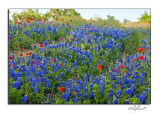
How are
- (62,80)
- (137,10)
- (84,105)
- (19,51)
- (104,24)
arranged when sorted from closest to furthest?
(84,105), (62,80), (137,10), (19,51), (104,24)

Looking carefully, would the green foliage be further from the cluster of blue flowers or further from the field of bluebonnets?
the cluster of blue flowers

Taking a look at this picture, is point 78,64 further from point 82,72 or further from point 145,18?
point 145,18

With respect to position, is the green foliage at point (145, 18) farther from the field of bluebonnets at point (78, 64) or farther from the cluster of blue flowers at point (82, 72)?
the cluster of blue flowers at point (82, 72)

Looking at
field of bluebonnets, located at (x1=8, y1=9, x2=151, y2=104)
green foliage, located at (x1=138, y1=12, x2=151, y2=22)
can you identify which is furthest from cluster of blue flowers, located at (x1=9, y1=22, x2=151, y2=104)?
green foliage, located at (x1=138, y1=12, x2=151, y2=22)

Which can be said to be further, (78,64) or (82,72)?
(78,64)

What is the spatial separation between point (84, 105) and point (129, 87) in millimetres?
873

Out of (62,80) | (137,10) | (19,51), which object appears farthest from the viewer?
(19,51)

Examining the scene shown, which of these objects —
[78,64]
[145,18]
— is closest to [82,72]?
[78,64]

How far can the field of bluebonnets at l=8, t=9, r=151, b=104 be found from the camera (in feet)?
13.7

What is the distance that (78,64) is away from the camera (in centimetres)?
519
